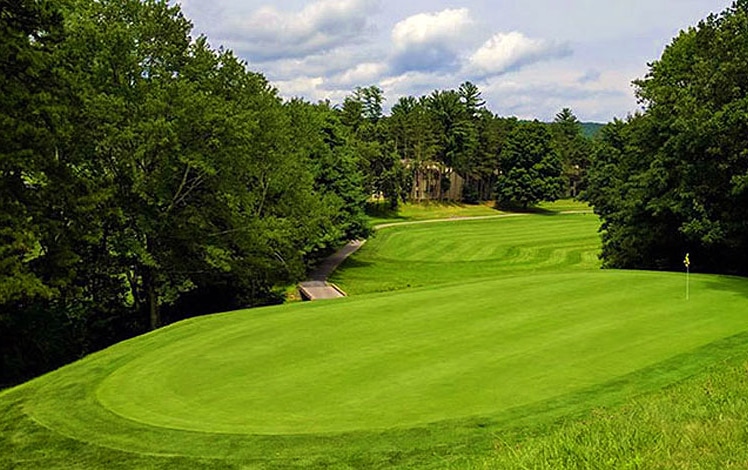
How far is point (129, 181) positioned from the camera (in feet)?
77.1

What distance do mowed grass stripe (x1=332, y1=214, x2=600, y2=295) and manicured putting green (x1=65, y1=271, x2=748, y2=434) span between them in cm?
1957

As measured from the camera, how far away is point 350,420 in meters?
8.34

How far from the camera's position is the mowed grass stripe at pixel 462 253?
1670 inches

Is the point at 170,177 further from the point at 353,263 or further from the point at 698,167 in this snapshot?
the point at 353,263

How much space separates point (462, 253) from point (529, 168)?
41519mm

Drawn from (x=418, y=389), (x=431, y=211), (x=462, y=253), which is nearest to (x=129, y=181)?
(x=418, y=389)

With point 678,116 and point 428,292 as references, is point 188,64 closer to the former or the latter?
point 428,292

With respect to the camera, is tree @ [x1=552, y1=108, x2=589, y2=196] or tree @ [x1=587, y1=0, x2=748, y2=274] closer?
tree @ [x1=587, y1=0, x2=748, y2=274]

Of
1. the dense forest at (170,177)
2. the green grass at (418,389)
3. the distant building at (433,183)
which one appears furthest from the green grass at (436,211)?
the green grass at (418,389)

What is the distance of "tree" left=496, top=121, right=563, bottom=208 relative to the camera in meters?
87.8

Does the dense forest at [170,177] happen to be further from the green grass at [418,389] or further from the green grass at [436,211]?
the green grass at [436,211]

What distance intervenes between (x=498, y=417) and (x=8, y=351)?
14.8 meters

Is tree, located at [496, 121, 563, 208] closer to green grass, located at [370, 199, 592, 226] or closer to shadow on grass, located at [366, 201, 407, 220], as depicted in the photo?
green grass, located at [370, 199, 592, 226]

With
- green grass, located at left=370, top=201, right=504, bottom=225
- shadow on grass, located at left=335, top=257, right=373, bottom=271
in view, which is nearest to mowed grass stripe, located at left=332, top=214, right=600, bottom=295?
shadow on grass, located at left=335, top=257, right=373, bottom=271
